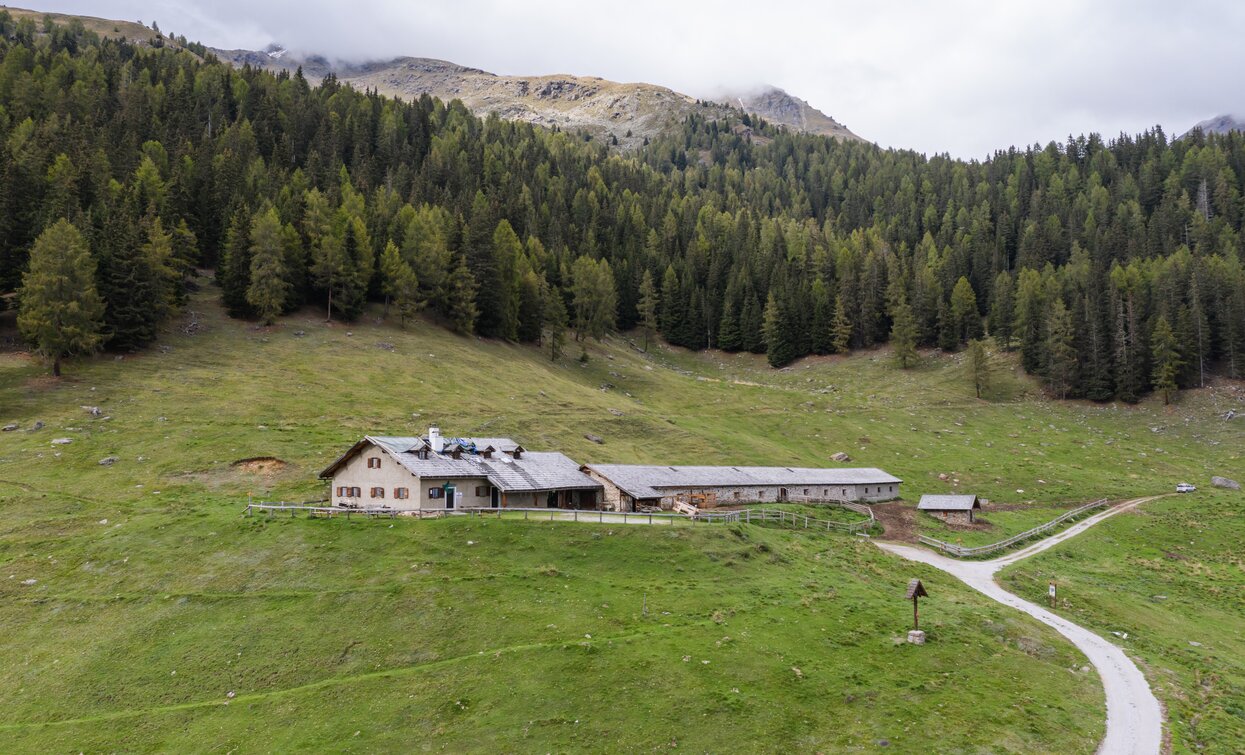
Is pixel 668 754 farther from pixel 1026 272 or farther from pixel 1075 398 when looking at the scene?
pixel 1026 272

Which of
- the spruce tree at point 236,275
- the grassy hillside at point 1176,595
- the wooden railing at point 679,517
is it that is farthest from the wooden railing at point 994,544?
the spruce tree at point 236,275

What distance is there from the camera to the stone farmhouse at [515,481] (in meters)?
50.9

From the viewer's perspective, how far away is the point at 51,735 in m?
27.3

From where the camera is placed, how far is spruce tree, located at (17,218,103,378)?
224 ft

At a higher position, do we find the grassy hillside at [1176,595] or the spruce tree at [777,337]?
the spruce tree at [777,337]

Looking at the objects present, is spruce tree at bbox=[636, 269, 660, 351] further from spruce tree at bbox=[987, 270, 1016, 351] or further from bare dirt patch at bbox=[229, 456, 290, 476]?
bare dirt patch at bbox=[229, 456, 290, 476]

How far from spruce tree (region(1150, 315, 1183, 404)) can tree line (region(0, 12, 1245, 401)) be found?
399mm

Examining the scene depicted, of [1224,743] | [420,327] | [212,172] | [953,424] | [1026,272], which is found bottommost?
[1224,743]

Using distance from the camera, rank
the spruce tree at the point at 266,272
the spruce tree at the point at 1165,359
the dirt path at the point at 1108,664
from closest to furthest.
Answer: the dirt path at the point at 1108,664 < the spruce tree at the point at 266,272 < the spruce tree at the point at 1165,359

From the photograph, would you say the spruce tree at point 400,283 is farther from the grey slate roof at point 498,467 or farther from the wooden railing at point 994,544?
the wooden railing at point 994,544

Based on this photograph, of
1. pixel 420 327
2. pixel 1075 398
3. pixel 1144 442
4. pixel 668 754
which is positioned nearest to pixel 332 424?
pixel 420 327

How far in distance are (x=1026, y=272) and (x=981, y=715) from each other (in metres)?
132

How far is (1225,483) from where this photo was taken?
79000 millimetres

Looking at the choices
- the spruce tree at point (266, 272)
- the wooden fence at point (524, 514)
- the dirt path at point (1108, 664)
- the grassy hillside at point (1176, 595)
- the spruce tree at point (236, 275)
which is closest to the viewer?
the dirt path at point (1108, 664)
